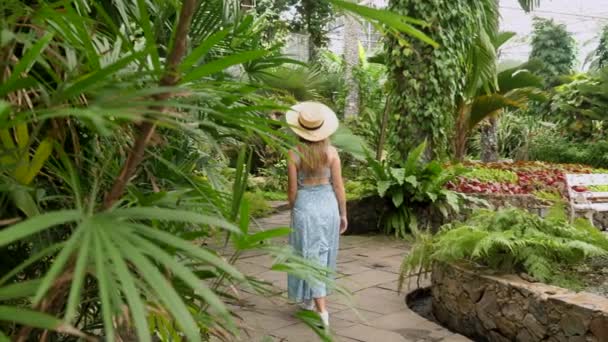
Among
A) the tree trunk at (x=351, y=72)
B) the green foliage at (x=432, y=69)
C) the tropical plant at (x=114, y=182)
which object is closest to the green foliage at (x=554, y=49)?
the tree trunk at (x=351, y=72)

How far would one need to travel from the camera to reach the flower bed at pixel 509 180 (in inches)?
Answer: 373

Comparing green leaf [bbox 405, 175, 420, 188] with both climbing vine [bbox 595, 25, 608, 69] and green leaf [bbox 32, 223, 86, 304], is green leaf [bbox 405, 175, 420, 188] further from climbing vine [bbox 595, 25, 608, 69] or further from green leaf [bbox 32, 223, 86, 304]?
climbing vine [bbox 595, 25, 608, 69]

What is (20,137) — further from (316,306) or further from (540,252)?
(540,252)

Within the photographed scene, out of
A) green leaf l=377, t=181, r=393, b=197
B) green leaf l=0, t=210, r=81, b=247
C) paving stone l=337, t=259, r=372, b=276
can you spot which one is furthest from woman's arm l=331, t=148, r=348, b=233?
green leaf l=0, t=210, r=81, b=247

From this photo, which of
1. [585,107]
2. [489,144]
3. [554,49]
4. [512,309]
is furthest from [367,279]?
[554,49]

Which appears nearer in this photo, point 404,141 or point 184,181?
point 184,181

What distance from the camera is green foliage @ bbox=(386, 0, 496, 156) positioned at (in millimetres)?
8766

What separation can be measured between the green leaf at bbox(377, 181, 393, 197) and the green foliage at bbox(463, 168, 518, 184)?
211 centimetres

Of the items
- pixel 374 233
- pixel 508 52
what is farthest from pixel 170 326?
pixel 508 52

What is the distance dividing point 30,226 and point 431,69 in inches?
324

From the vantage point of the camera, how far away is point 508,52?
35750 mm

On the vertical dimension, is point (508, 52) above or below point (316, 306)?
above

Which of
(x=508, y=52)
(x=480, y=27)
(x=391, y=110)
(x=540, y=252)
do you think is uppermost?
(x=508, y=52)

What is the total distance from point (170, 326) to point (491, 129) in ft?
48.1
